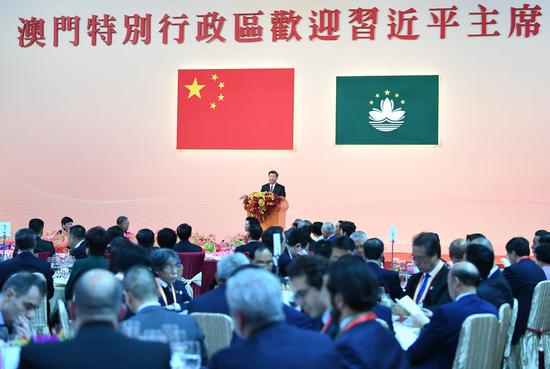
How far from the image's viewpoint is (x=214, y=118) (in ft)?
→ 39.1

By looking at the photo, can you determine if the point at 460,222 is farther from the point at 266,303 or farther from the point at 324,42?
the point at 266,303

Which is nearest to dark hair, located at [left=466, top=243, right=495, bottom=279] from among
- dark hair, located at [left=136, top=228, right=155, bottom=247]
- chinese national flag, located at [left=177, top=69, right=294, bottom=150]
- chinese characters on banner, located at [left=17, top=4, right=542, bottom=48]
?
dark hair, located at [left=136, top=228, right=155, bottom=247]

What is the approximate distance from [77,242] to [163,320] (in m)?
4.02

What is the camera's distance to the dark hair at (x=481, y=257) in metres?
4.59

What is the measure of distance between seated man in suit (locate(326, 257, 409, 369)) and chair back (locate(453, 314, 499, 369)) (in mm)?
1105

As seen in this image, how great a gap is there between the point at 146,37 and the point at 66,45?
144 cm

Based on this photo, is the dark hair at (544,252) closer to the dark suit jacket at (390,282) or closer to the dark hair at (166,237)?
the dark suit jacket at (390,282)

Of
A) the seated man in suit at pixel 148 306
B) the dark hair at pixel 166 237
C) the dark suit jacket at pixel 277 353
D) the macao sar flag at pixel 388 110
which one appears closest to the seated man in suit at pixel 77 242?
the dark hair at pixel 166 237

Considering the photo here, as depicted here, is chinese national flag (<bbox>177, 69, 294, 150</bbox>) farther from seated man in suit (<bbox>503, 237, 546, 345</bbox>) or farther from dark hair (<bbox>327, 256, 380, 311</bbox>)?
dark hair (<bbox>327, 256, 380, 311</bbox>)

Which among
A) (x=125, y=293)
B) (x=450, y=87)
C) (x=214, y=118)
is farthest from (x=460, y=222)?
(x=125, y=293)

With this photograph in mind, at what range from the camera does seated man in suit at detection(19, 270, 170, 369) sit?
2.16 metres

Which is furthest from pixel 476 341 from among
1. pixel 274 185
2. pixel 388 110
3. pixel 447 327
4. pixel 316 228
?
pixel 388 110

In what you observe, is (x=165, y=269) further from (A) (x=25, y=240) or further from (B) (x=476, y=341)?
(B) (x=476, y=341)

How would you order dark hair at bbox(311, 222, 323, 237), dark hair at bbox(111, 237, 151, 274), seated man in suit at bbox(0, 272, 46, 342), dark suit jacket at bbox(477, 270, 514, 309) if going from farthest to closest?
1. dark hair at bbox(311, 222, 323, 237)
2. dark suit jacket at bbox(477, 270, 514, 309)
3. dark hair at bbox(111, 237, 151, 274)
4. seated man in suit at bbox(0, 272, 46, 342)
